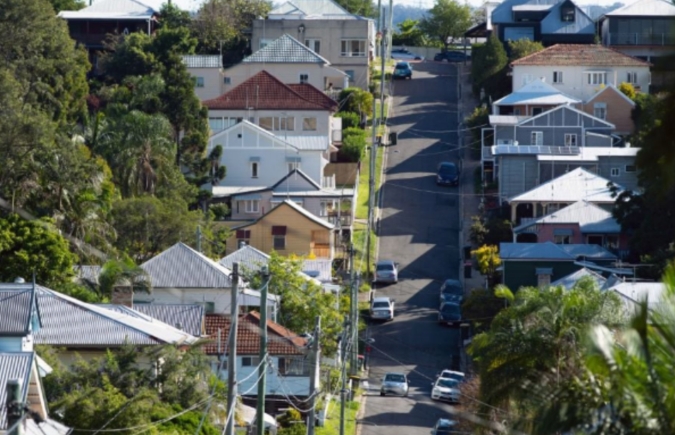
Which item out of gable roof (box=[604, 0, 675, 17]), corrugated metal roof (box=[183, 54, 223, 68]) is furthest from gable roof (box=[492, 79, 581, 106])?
corrugated metal roof (box=[183, 54, 223, 68])

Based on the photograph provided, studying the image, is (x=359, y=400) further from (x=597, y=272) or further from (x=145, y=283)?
(x=597, y=272)

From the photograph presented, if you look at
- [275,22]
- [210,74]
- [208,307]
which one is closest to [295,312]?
[208,307]

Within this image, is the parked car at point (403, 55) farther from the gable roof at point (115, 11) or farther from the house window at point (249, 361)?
the house window at point (249, 361)

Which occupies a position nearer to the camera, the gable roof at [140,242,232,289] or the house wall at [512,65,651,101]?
the gable roof at [140,242,232,289]

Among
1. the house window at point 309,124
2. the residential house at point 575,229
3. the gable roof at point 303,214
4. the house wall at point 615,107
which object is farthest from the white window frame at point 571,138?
the gable roof at point 303,214

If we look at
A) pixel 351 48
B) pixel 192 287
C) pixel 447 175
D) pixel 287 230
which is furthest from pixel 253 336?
pixel 351 48

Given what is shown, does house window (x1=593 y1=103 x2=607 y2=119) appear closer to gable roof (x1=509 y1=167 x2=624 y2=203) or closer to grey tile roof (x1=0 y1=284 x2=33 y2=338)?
gable roof (x1=509 y1=167 x2=624 y2=203)
